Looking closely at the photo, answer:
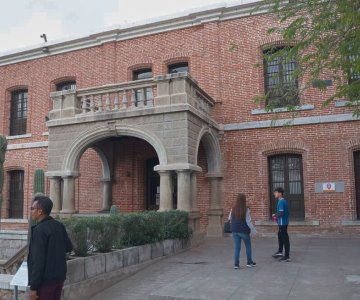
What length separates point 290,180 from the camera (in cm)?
1460

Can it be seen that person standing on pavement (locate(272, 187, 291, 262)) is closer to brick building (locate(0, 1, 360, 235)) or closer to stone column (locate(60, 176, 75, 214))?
brick building (locate(0, 1, 360, 235))

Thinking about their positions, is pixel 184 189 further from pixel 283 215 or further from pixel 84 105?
pixel 84 105

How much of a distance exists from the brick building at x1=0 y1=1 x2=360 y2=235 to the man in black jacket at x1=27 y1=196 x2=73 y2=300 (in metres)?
6.86

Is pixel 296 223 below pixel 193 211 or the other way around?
below

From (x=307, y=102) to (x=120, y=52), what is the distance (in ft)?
26.6

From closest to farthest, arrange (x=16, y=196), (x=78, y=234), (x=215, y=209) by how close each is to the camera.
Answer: (x=78, y=234)
(x=215, y=209)
(x=16, y=196)

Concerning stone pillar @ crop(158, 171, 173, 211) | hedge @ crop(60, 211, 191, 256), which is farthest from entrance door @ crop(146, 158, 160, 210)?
hedge @ crop(60, 211, 191, 256)

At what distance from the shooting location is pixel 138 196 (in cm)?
1655

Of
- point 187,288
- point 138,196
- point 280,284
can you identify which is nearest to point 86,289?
point 187,288

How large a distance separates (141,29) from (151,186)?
6.54 metres

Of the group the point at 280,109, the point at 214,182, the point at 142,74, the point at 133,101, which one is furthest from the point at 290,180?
the point at 142,74

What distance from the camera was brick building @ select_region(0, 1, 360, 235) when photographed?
40.4 ft

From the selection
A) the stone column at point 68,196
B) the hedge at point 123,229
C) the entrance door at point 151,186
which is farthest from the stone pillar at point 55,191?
the hedge at point 123,229

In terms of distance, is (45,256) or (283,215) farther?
(283,215)
